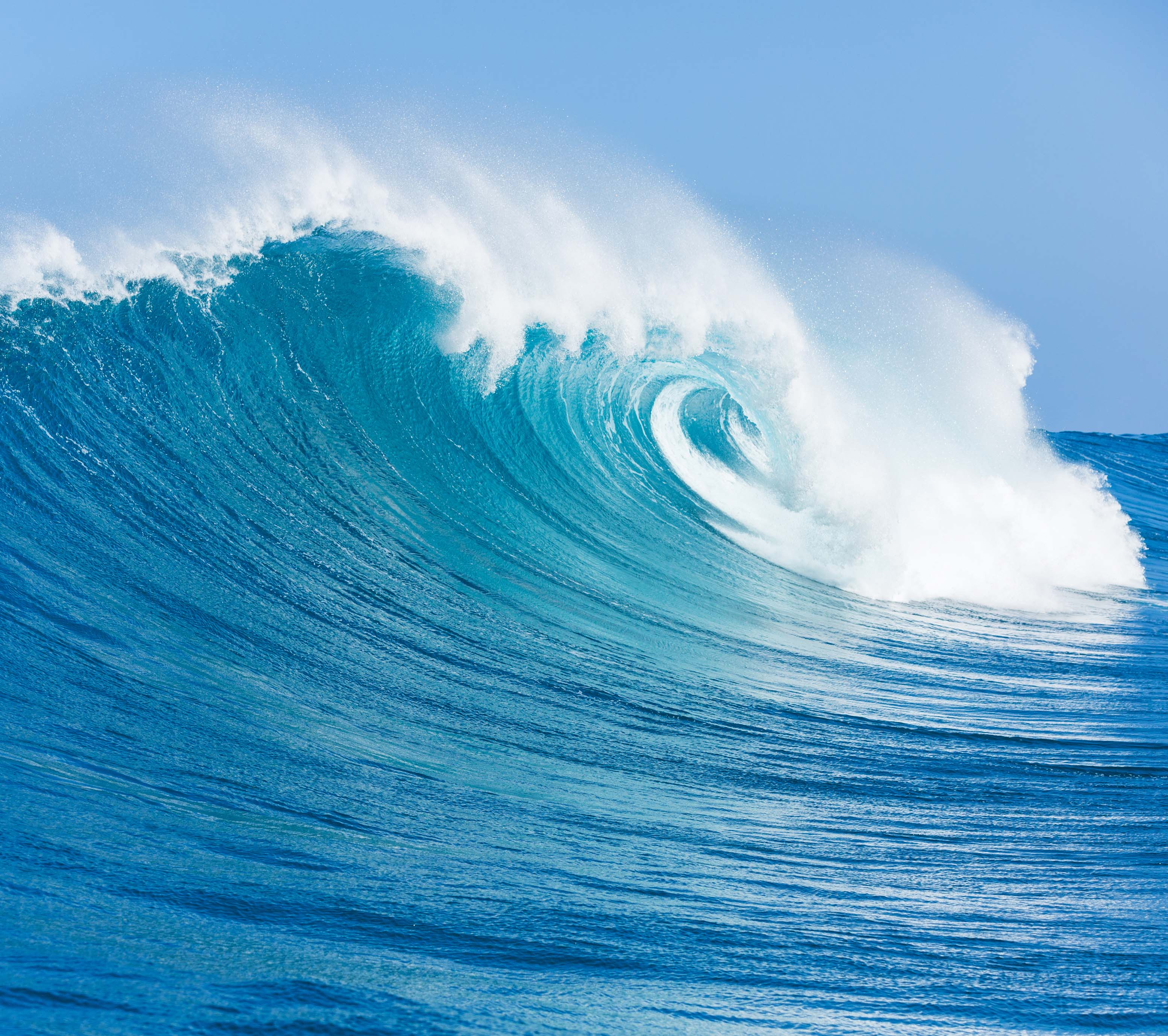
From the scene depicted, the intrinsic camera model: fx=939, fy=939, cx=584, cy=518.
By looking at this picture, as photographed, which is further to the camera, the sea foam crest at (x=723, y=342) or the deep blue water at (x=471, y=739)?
the sea foam crest at (x=723, y=342)

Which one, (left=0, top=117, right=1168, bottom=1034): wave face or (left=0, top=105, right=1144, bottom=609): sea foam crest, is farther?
(left=0, top=105, right=1144, bottom=609): sea foam crest

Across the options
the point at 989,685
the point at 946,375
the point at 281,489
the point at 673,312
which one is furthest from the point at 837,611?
the point at 946,375

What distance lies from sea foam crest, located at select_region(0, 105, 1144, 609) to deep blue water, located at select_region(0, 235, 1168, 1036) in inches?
14.9

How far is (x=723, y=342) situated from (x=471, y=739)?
5208 mm

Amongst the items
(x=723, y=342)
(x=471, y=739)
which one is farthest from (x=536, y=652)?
(x=723, y=342)

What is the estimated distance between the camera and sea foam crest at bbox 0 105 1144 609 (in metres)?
5.62

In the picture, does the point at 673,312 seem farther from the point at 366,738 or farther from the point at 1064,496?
the point at 366,738

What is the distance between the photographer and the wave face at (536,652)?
1664 millimetres

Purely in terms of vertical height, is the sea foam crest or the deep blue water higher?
the sea foam crest

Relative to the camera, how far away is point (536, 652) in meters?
3.61

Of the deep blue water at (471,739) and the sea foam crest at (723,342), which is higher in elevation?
the sea foam crest at (723,342)

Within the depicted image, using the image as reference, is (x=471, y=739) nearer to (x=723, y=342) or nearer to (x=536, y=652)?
(x=536, y=652)

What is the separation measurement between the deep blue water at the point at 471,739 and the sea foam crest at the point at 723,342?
0.38 m

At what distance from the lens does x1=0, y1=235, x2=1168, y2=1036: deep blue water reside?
1.59m
